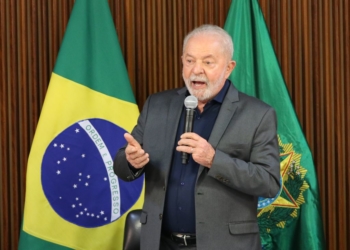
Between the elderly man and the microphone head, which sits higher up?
the microphone head

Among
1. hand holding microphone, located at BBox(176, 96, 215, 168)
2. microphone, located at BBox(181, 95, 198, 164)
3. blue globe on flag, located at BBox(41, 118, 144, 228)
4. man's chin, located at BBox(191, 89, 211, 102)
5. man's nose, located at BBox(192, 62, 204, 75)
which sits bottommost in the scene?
blue globe on flag, located at BBox(41, 118, 144, 228)

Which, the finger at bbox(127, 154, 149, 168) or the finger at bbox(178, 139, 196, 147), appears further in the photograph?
the finger at bbox(127, 154, 149, 168)

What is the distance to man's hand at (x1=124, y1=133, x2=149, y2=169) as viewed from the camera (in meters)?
2.08

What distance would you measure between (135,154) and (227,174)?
0.36 m

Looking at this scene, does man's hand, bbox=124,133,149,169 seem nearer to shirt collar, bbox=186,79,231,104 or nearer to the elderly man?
the elderly man

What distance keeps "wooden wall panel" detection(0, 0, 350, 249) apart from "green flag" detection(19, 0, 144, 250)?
340 millimetres

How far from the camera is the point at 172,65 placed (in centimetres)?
393

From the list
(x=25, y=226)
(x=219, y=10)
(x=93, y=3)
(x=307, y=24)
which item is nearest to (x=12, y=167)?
(x=25, y=226)

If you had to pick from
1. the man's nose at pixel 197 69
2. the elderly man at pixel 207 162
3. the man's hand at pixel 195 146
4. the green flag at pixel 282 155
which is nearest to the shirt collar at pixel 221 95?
the elderly man at pixel 207 162

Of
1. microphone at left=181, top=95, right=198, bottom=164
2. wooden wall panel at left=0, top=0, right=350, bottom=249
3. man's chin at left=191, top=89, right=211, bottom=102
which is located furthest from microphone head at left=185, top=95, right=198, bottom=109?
wooden wall panel at left=0, top=0, right=350, bottom=249

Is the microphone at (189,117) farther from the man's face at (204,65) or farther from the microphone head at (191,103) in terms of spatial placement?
the man's face at (204,65)

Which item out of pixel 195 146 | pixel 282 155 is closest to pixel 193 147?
pixel 195 146

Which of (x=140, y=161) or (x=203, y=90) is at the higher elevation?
(x=203, y=90)

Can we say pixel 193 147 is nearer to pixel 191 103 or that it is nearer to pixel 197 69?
pixel 191 103
